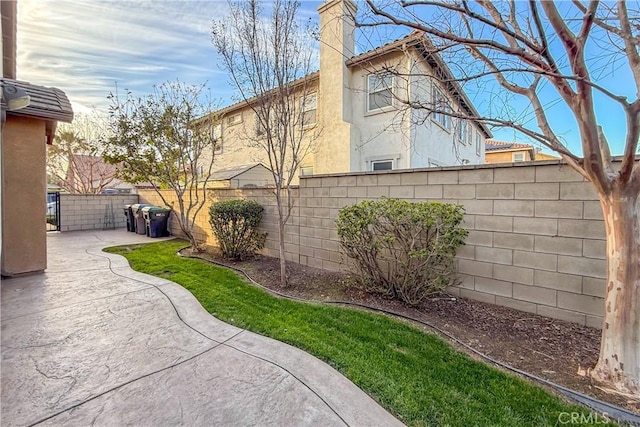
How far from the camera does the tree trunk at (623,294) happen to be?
97.2 inches

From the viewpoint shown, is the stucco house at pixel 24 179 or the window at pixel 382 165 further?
the window at pixel 382 165

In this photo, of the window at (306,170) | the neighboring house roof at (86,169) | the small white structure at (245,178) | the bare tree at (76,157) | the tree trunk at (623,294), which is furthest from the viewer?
the neighboring house roof at (86,169)

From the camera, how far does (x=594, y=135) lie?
2467mm

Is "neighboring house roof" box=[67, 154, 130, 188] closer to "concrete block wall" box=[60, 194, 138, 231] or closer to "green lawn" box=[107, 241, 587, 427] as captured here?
"concrete block wall" box=[60, 194, 138, 231]

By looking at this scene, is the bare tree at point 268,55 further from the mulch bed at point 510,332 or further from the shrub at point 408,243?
the shrub at point 408,243

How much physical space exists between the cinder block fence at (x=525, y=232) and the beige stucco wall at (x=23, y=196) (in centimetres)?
720

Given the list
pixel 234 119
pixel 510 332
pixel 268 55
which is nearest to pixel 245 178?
pixel 234 119

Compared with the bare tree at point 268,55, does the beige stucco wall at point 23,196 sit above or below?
below

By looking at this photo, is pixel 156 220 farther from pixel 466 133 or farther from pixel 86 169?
pixel 466 133

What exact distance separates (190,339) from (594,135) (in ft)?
15.2

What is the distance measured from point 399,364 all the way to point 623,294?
2.09 meters

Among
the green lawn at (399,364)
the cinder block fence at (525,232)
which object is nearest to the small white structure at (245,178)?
the green lawn at (399,364)

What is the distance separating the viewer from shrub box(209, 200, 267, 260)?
7375 millimetres

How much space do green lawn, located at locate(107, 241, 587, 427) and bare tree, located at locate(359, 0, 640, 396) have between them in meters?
0.86
